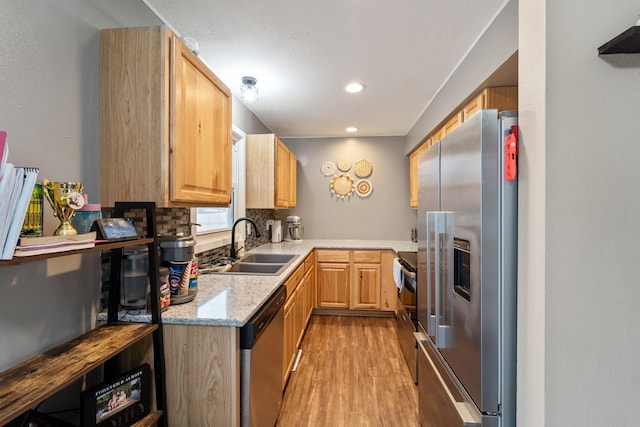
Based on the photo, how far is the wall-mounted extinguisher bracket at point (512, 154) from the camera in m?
0.90

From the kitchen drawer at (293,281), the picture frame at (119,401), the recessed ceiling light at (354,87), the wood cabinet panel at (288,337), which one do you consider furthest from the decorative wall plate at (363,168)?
the picture frame at (119,401)

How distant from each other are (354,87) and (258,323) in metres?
2.07

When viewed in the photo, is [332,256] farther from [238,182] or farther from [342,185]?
[238,182]

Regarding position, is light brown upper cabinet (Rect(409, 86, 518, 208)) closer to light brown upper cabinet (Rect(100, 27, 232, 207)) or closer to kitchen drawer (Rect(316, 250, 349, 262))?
light brown upper cabinet (Rect(100, 27, 232, 207))

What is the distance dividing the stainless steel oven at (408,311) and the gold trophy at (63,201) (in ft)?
6.55

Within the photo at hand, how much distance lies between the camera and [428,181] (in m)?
1.55

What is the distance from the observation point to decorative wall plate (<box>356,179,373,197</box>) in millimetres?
4133

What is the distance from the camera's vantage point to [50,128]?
1017mm

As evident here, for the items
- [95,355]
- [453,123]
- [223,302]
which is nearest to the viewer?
[95,355]

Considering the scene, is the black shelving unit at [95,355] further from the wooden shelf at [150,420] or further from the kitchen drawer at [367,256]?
the kitchen drawer at [367,256]

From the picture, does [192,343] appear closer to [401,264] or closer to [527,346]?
[527,346]

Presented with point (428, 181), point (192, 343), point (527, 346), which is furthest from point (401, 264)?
point (192, 343)
